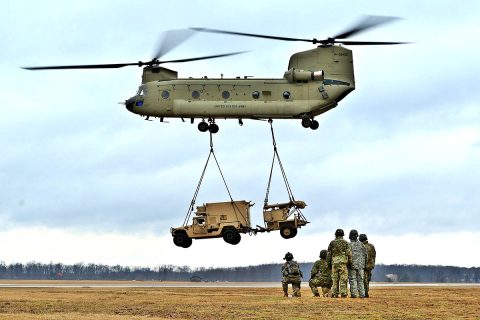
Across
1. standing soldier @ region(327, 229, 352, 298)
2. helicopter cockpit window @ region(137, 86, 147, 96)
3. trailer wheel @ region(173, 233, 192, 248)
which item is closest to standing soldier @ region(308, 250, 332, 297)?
standing soldier @ region(327, 229, 352, 298)

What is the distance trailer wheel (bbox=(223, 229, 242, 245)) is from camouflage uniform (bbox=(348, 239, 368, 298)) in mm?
12935

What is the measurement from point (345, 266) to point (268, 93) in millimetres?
15374

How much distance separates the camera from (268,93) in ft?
138

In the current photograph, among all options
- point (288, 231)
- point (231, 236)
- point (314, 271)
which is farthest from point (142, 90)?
point (314, 271)

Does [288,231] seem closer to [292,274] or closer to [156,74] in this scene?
[292,274]

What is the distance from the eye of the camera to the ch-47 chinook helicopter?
137 feet

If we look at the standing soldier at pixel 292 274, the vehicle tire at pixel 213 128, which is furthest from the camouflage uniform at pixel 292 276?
the vehicle tire at pixel 213 128

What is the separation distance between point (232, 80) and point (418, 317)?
72.8ft

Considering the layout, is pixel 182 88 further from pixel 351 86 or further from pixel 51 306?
pixel 51 306

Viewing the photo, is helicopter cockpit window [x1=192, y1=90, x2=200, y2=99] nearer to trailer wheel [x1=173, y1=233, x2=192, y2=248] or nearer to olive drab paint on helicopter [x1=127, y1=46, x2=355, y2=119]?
olive drab paint on helicopter [x1=127, y1=46, x2=355, y2=119]

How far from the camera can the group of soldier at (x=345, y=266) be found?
28297 mm

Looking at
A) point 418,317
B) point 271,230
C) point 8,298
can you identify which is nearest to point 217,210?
point 271,230

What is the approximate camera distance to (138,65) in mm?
44125

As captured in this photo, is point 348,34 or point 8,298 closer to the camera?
point 8,298
